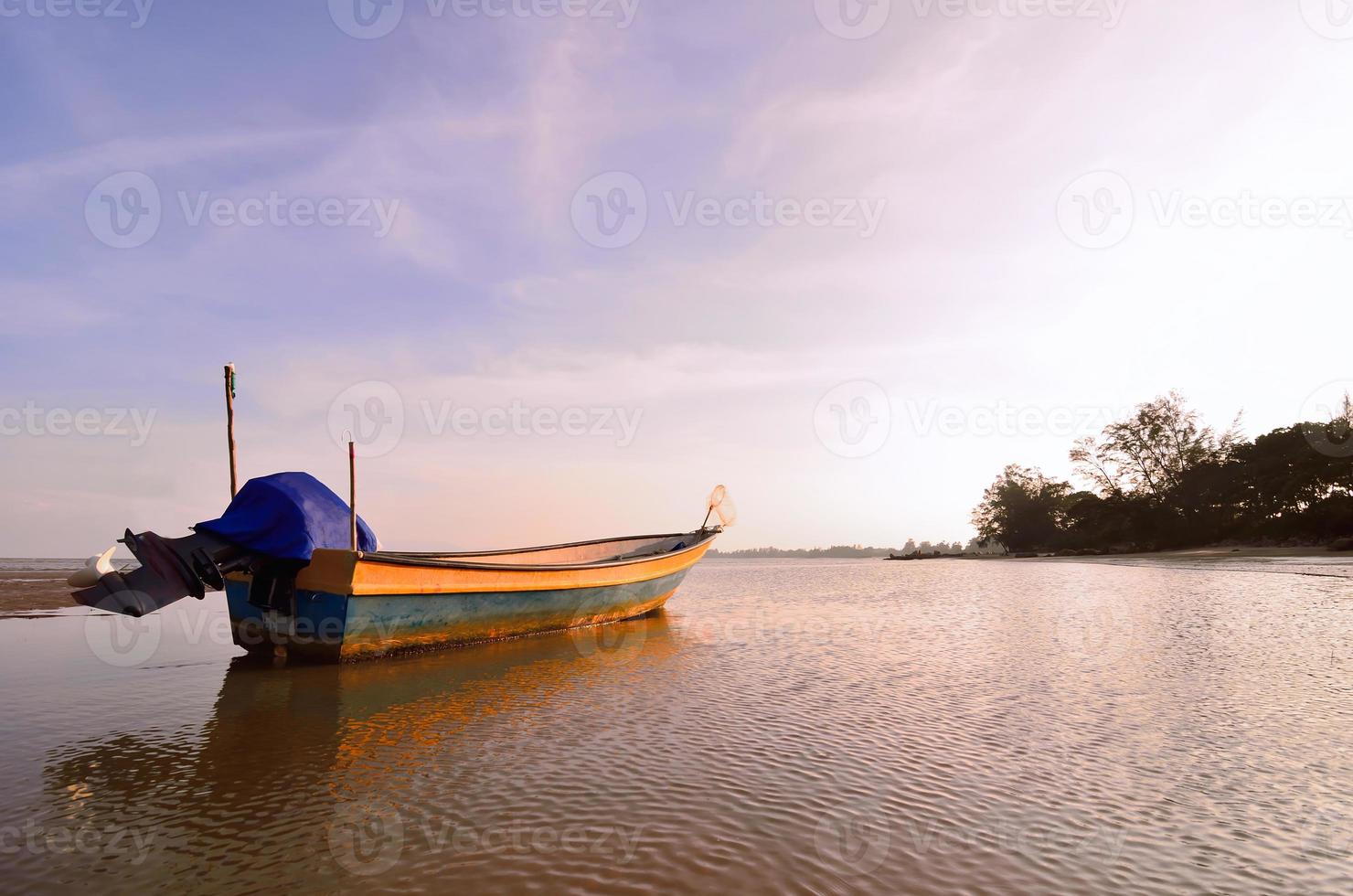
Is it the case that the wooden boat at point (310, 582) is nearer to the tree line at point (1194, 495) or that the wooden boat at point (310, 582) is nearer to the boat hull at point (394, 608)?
the boat hull at point (394, 608)

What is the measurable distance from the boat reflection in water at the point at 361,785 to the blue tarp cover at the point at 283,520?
2.12m

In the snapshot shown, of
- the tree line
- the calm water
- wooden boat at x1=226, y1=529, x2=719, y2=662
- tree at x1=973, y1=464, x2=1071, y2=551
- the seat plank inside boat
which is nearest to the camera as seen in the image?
the calm water

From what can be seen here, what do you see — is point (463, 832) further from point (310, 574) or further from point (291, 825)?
point (310, 574)

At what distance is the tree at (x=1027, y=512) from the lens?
8344cm

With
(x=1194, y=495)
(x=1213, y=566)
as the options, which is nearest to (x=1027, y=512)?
(x=1194, y=495)

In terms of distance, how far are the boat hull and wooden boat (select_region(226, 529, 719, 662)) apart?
0.02 m

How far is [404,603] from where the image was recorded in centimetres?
1180

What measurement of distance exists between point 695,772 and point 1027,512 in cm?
9102

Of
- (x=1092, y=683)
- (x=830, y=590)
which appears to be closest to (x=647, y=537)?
(x=830, y=590)

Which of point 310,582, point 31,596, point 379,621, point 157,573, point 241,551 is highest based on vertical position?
point 241,551

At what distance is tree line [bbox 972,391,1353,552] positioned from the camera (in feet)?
145

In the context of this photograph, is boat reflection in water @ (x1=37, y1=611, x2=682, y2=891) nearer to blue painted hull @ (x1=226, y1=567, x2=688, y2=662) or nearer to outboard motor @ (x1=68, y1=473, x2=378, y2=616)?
blue painted hull @ (x1=226, y1=567, x2=688, y2=662)

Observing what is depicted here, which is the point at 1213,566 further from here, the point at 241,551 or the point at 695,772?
the point at 241,551

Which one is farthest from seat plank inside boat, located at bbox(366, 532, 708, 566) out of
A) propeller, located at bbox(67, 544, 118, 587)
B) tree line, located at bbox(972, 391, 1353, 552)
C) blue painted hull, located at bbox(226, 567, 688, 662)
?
tree line, located at bbox(972, 391, 1353, 552)
